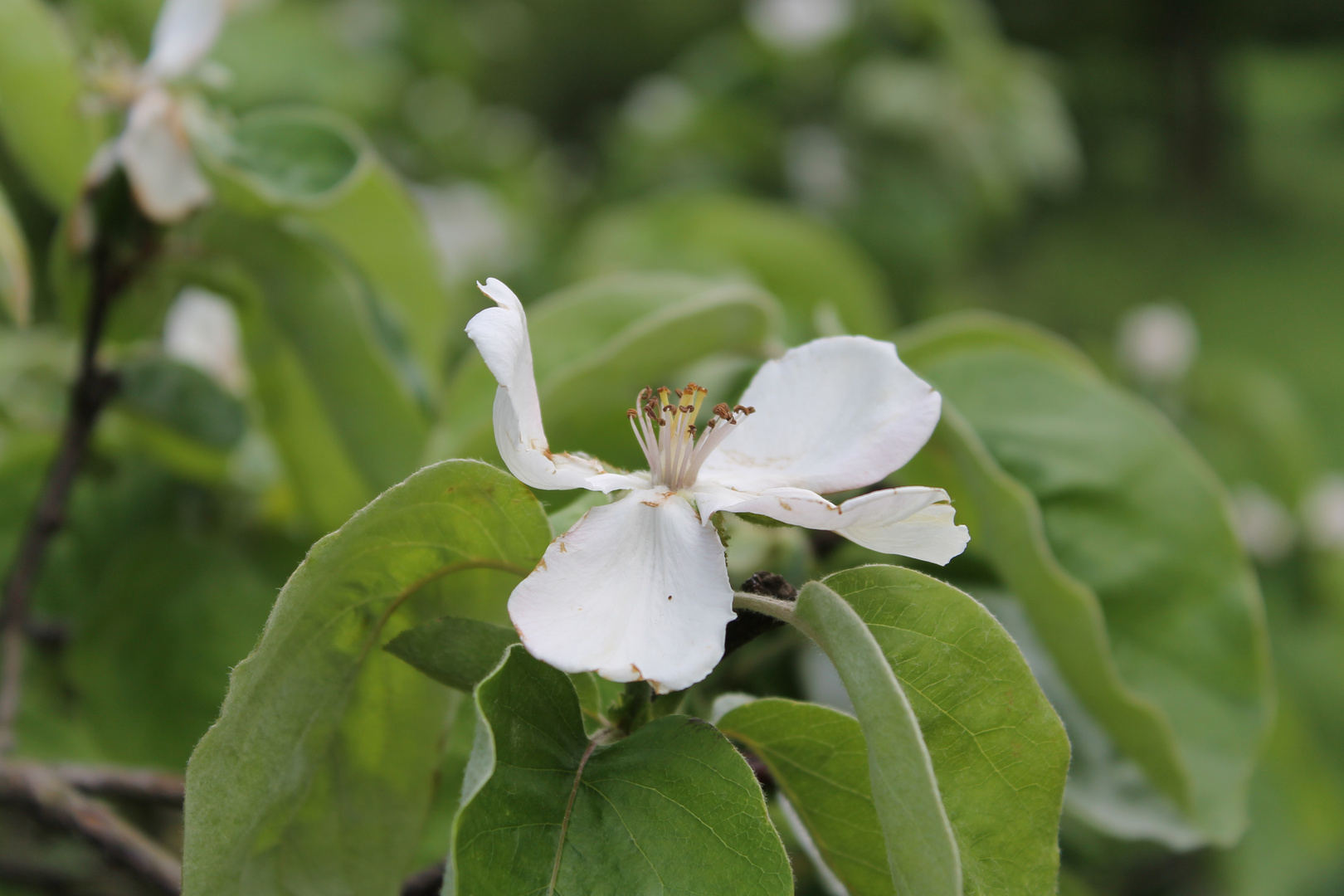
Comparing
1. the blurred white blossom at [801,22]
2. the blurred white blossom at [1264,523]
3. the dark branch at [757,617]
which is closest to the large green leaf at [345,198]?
the dark branch at [757,617]

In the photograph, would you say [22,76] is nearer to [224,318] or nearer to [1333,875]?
[224,318]

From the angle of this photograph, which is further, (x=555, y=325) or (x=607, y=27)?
(x=607, y=27)

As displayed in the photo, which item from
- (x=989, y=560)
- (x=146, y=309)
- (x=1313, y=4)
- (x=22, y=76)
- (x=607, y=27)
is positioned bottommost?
(x=1313, y=4)

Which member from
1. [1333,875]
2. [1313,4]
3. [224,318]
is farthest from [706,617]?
[1313,4]

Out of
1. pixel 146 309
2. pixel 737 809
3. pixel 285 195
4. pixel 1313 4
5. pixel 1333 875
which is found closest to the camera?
pixel 737 809

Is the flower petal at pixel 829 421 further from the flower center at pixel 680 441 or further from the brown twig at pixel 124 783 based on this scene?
the brown twig at pixel 124 783

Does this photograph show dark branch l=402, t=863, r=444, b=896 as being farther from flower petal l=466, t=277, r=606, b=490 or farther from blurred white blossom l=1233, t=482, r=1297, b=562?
blurred white blossom l=1233, t=482, r=1297, b=562

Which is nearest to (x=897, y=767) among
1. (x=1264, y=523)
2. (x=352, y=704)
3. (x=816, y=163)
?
(x=352, y=704)
